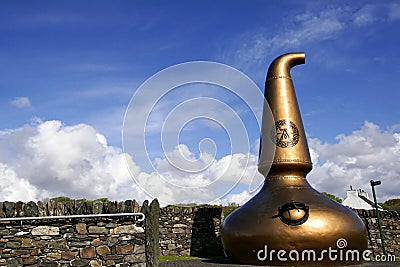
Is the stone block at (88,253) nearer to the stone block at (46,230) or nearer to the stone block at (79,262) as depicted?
the stone block at (79,262)

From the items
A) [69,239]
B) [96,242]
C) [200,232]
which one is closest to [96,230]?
[96,242]

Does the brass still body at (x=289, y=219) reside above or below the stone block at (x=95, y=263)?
above

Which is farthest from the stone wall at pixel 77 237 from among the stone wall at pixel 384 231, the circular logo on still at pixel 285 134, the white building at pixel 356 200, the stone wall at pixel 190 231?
the white building at pixel 356 200

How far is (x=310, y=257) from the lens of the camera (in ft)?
28.4

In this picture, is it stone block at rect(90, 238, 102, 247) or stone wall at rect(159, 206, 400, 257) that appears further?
stone wall at rect(159, 206, 400, 257)

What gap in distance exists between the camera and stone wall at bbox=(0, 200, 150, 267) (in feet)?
21.7

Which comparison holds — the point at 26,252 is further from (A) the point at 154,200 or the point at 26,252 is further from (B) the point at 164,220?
(B) the point at 164,220

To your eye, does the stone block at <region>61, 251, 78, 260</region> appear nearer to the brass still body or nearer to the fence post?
the fence post

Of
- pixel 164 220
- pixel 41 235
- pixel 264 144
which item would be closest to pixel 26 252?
pixel 41 235

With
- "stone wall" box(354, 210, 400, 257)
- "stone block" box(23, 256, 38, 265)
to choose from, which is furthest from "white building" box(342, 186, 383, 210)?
"stone block" box(23, 256, 38, 265)

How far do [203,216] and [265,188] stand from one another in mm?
5140

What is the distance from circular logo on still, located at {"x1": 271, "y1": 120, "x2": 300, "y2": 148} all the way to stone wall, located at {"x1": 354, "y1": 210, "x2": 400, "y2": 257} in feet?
20.3

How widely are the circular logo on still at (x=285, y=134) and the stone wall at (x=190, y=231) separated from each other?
528 cm

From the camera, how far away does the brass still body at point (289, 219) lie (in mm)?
8648
